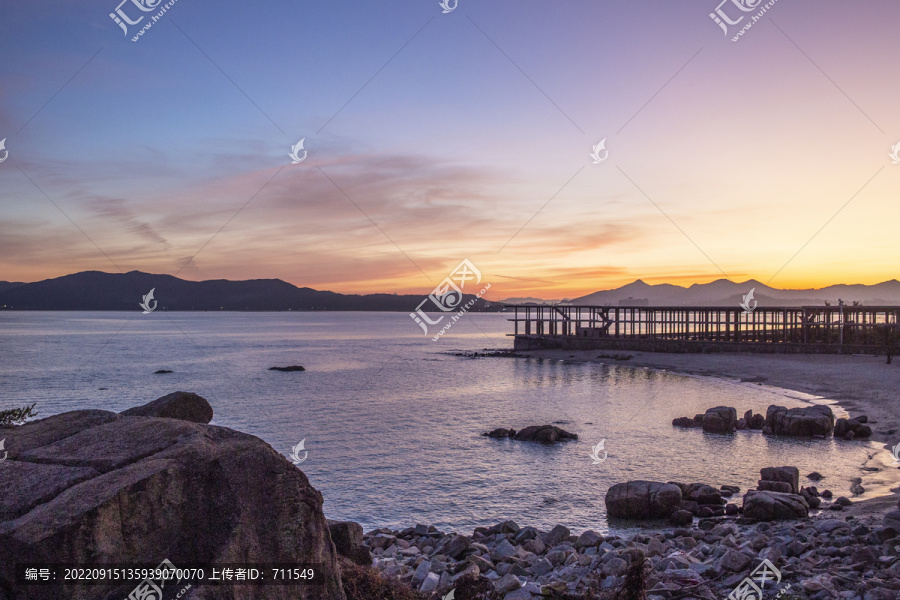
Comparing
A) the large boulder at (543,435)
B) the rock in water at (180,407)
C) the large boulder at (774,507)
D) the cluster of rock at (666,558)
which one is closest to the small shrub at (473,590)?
the cluster of rock at (666,558)

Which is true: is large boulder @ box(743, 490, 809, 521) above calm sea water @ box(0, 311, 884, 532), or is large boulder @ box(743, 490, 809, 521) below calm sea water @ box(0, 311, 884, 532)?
above

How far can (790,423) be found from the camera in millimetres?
22078

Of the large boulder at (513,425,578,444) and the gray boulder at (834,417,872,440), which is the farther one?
the large boulder at (513,425,578,444)

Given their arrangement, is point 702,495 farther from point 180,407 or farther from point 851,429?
point 180,407

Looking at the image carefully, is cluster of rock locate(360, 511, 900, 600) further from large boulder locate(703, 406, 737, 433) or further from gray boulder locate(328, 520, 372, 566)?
large boulder locate(703, 406, 737, 433)

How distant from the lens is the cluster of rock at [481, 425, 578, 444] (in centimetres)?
2262

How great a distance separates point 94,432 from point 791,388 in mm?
38383

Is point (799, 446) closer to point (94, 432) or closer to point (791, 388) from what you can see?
point (791, 388)

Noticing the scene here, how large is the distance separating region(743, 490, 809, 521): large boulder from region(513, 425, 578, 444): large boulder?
35.2ft

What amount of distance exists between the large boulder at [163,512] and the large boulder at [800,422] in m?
22.6

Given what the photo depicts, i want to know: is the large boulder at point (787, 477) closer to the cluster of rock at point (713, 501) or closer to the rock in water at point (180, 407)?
the cluster of rock at point (713, 501)

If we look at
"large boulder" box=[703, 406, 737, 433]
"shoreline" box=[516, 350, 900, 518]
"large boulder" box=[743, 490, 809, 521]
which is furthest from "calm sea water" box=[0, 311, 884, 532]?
"large boulder" box=[743, 490, 809, 521]

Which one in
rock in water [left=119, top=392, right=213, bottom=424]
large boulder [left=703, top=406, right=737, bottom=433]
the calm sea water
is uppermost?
rock in water [left=119, top=392, right=213, bottom=424]

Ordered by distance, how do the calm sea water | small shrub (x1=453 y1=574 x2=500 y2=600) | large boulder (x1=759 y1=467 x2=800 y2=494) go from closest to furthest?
1. small shrub (x1=453 y1=574 x2=500 y2=600)
2. large boulder (x1=759 y1=467 x2=800 y2=494)
3. the calm sea water
